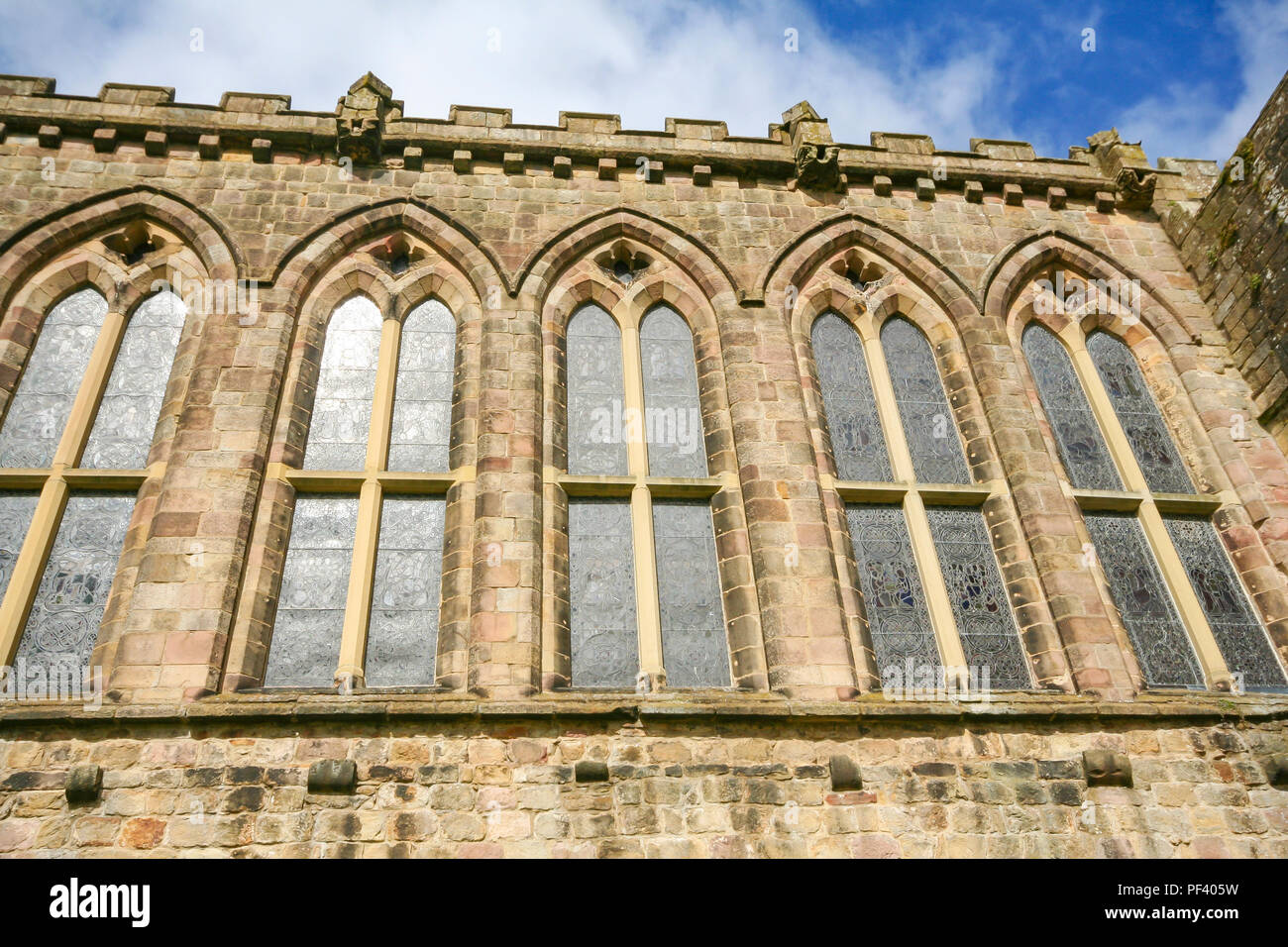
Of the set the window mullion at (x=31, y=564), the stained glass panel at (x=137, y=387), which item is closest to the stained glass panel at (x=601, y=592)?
the stained glass panel at (x=137, y=387)

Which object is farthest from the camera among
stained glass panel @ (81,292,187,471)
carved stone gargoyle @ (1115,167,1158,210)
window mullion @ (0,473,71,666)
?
carved stone gargoyle @ (1115,167,1158,210)

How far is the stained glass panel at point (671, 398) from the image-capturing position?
7.89 meters

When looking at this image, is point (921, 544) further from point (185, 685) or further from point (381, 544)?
point (185, 685)

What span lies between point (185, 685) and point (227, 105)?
618 centimetres

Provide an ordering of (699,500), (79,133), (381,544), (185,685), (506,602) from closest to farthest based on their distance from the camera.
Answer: (185,685) → (506,602) → (381,544) → (699,500) → (79,133)

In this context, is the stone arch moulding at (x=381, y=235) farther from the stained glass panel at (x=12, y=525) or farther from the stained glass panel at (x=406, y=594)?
the stained glass panel at (x=12, y=525)

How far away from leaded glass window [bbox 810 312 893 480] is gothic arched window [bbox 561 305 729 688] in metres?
1.21

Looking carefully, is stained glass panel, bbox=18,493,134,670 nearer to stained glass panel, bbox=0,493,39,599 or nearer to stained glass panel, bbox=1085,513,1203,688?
stained glass panel, bbox=0,493,39,599

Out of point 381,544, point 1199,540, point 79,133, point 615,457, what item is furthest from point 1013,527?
point 79,133

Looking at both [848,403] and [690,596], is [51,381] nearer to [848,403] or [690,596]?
[690,596]

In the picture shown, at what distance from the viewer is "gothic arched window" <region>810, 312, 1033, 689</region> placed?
715 cm

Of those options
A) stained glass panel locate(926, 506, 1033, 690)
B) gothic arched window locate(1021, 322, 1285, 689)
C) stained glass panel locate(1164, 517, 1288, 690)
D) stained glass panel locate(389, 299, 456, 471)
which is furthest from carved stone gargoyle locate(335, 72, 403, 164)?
stained glass panel locate(1164, 517, 1288, 690)

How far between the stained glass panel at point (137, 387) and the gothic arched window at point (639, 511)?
11.2ft

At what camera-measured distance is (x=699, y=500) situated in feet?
25.2
